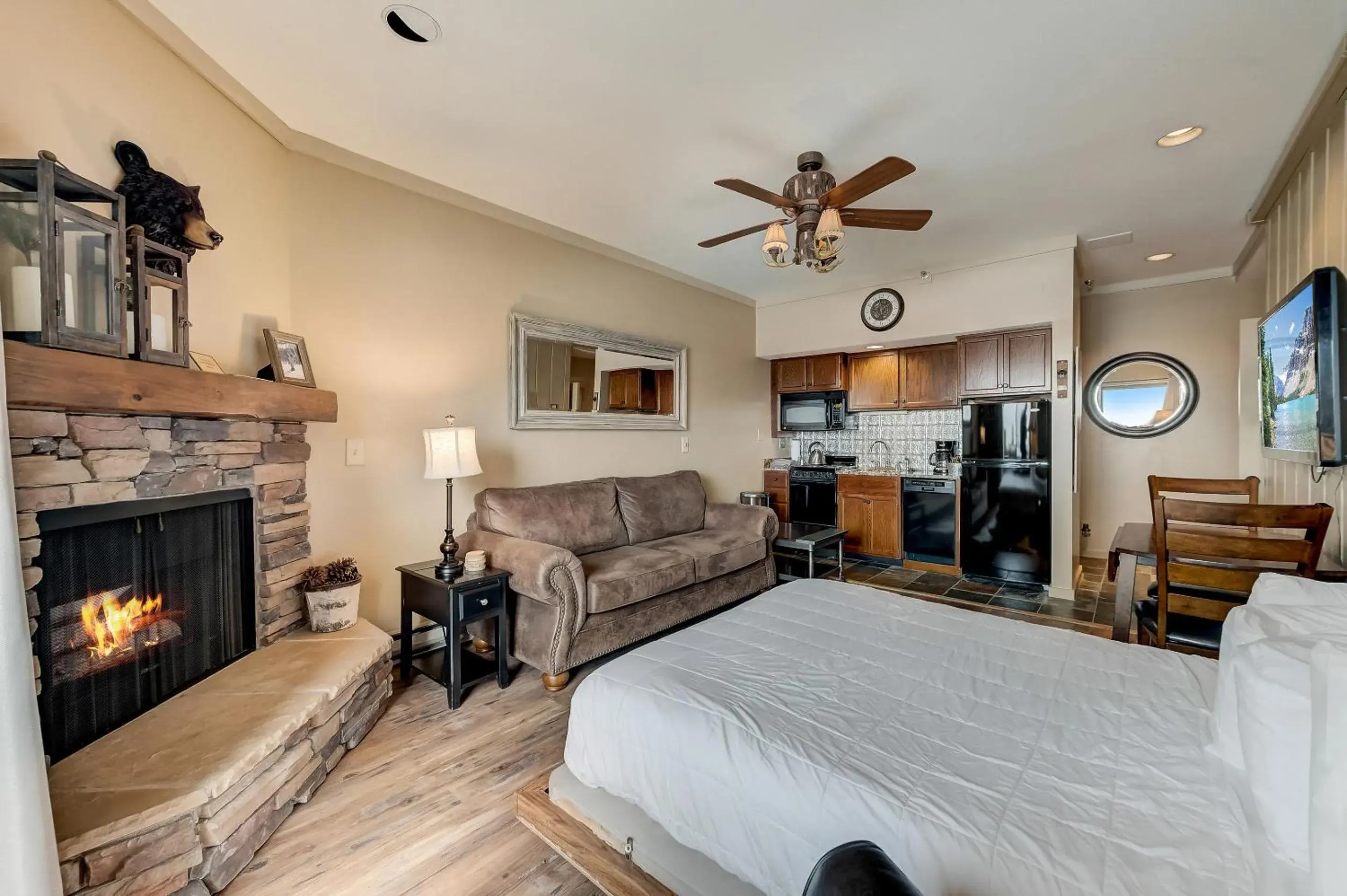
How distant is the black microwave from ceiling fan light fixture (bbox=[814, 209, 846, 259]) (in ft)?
10.7

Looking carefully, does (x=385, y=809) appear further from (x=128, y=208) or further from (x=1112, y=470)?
(x=1112, y=470)

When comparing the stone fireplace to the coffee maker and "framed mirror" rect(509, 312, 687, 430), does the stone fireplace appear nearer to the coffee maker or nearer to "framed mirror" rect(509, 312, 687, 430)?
"framed mirror" rect(509, 312, 687, 430)

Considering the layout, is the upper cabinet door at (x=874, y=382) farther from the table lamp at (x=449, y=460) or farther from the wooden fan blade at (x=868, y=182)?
the table lamp at (x=449, y=460)

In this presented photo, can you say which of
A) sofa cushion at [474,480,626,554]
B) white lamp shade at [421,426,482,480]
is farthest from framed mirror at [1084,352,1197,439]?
white lamp shade at [421,426,482,480]

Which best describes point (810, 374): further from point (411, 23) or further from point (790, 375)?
point (411, 23)

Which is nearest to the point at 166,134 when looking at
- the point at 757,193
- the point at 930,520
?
the point at 757,193

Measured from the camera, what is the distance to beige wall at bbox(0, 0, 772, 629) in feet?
5.30

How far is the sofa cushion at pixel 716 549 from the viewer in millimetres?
3303

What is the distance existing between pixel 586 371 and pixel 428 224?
4.64 ft

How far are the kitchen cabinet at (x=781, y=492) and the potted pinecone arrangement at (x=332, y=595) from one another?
4060 mm

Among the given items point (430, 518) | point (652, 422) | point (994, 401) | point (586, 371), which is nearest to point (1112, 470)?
point (994, 401)

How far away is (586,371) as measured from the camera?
397 cm

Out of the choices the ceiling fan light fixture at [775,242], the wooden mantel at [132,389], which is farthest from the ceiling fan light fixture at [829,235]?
the wooden mantel at [132,389]

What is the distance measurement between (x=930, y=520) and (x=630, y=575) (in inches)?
126
